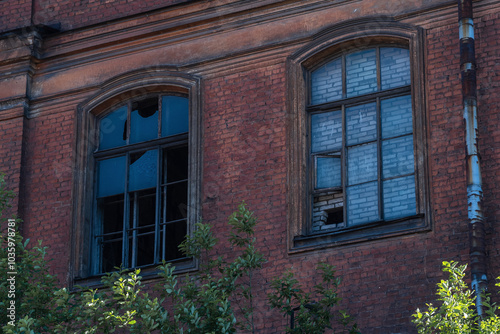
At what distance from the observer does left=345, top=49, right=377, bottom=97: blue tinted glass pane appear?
52.4 feet

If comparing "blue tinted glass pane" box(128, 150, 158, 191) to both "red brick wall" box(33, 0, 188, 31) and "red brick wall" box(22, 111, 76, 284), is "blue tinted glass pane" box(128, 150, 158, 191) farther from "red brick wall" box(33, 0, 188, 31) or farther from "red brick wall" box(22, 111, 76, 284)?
"red brick wall" box(33, 0, 188, 31)

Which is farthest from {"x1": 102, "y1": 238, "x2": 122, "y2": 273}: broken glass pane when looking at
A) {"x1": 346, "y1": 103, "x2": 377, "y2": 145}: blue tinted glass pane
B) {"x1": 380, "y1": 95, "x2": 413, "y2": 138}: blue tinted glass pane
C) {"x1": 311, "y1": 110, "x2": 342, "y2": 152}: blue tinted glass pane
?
{"x1": 380, "y1": 95, "x2": 413, "y2": 138}: blue tinted glass pane

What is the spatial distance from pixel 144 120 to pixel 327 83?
2.70 meters

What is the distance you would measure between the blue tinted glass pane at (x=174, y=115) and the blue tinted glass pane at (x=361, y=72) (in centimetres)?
229

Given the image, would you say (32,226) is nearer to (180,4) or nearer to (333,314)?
(180,4)

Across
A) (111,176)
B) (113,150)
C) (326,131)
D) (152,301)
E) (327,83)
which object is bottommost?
(152,301)

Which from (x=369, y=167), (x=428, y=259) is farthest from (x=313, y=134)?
(x=428, y=259)

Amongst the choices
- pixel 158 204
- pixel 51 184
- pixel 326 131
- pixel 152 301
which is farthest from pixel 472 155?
pixel 51 184

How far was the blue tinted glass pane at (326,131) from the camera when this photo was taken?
1585 centimetres

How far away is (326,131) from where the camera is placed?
52.3 feet

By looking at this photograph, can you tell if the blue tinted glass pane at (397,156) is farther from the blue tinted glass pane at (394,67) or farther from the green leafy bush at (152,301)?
the green leafy bush at (152,301)

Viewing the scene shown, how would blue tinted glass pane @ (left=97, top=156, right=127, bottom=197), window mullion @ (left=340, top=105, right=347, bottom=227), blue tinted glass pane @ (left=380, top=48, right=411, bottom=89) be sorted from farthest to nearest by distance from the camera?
blue tinted glass pane @ (left=97, top=156, right=127, bottom=197)
blue tinted glass pane @ (left=380, top=48, right=411, bottom=89)
window mullion @ (left=340, top=105, right=347, bottom=227)

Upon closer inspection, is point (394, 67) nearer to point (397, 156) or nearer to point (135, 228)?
point (397, 156)

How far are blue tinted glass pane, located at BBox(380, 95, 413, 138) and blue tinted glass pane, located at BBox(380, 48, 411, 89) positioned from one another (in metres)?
0.22
